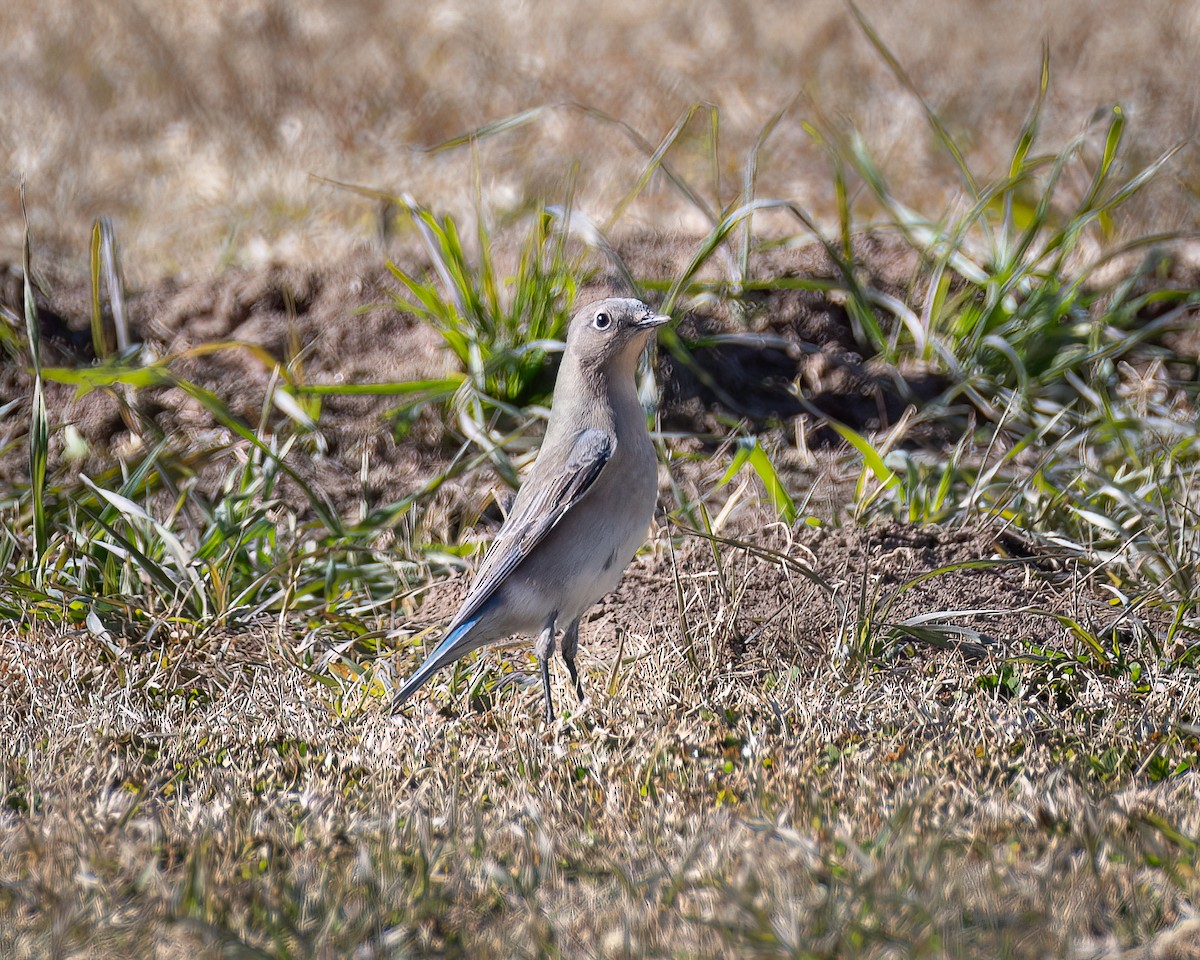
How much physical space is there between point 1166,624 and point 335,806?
2.72 meters

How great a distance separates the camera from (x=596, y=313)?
4.15 m

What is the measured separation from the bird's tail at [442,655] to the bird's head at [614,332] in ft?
2.96

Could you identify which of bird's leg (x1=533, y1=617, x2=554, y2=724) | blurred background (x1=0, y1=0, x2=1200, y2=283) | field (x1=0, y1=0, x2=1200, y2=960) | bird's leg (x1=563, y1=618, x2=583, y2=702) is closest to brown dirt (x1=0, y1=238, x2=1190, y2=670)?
field (x1=0, y1=0, x2=1200, y2=960)

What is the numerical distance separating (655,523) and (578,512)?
1.15 m

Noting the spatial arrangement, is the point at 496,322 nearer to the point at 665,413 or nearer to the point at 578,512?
the point at 665,413

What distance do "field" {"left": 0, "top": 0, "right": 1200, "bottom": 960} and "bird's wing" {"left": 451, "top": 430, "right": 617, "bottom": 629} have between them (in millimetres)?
400

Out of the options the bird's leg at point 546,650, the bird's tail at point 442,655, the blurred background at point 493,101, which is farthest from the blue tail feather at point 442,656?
the blurred background at point 493,101

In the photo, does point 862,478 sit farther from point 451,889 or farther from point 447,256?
point 451,889

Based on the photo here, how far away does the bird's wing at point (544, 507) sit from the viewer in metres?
4.02

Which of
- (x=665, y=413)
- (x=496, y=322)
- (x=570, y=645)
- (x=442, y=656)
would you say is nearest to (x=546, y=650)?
(x=570, y=645)

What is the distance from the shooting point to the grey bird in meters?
4.00

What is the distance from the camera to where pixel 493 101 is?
8984mm

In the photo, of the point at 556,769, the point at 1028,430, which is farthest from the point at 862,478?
the point at 556,769

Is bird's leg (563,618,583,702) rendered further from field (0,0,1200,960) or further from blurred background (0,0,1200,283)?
blurred background (0,0,1200,283)
